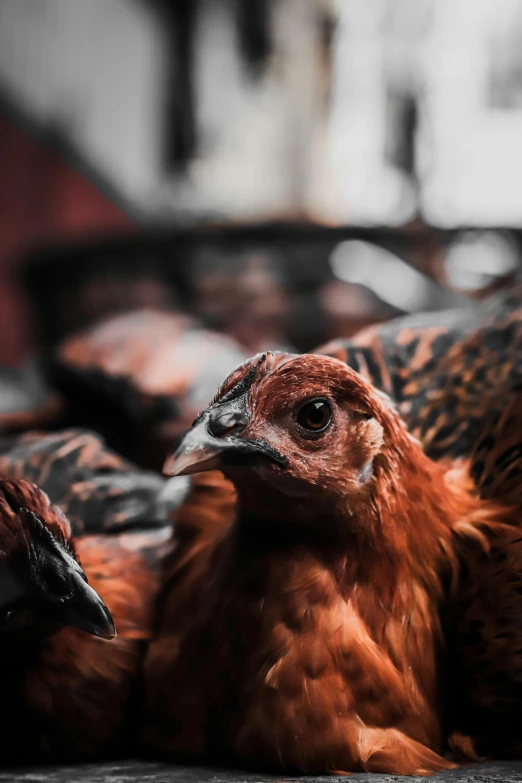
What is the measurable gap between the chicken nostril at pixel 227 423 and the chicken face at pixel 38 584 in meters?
0.22

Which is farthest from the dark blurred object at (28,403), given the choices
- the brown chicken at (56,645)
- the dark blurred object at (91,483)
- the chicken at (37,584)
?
the chicken at (37,584)

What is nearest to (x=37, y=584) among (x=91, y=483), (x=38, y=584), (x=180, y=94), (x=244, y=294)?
(x=38, y=584)

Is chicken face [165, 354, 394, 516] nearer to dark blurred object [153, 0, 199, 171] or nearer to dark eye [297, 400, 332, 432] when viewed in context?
dark eye [297, 400, 332, 432]

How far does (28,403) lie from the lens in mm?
1911

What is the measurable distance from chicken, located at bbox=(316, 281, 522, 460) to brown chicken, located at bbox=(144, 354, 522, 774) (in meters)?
0.18

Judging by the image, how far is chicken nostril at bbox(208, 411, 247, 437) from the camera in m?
0.90

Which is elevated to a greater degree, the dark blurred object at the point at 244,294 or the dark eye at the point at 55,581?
the dark eye at the point at 55,581

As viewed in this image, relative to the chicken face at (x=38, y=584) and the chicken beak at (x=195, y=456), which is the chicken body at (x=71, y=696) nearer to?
the chicken face at (x=38, y=584)

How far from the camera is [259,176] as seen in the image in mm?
5977

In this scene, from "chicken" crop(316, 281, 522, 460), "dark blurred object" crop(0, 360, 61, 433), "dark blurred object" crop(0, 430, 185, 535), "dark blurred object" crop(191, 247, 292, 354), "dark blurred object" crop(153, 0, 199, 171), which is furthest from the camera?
"dark blurred object" crop(153, 0, 199, 171)

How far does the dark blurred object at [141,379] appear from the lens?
1724 mm

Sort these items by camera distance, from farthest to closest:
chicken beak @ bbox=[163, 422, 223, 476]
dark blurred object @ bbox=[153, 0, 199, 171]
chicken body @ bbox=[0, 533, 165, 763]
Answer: dark blurred object @ bbox=[153, 0, 199, 171]
chicken body @ bbox=[0, 533, 165, 763]
chicken beak @ bbox=[163, 422, 223, 476]

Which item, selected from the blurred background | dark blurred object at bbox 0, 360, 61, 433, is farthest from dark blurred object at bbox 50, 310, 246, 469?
the blurred background

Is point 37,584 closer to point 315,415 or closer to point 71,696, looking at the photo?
point 71,696
